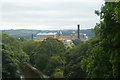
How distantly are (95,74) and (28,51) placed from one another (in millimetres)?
30719

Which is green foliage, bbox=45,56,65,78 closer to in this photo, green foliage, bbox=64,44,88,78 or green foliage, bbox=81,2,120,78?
green foliage, bbox=64,44,88,78

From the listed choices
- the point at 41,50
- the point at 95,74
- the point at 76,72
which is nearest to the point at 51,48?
Answer: the point at 41,50

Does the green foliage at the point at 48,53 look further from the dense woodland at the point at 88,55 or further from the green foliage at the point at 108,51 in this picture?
the green foliage at the point at 108,51

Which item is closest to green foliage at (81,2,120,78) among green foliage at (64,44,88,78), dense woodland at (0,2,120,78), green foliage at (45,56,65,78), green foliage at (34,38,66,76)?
dense woodland at (0,2,120,78)

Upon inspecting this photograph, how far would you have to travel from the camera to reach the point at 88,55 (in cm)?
1688

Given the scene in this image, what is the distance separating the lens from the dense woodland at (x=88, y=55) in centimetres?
1011

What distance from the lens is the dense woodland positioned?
10.1 m

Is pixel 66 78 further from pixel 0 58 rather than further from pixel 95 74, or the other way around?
pixel 95 74

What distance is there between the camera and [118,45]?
33.0 feet

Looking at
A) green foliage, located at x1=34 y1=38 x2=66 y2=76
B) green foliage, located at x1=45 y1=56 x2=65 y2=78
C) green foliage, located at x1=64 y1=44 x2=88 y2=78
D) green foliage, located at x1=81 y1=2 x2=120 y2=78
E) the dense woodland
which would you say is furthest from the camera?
green foliage, located at x1=34 y1=38 x2=66 y2=76

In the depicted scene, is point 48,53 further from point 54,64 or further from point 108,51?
point 108,51

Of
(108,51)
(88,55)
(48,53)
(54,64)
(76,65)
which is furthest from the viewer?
(48,53)

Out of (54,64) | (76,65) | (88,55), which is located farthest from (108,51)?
(54,64)

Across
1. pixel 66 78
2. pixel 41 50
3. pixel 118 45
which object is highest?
pixel 118 45
